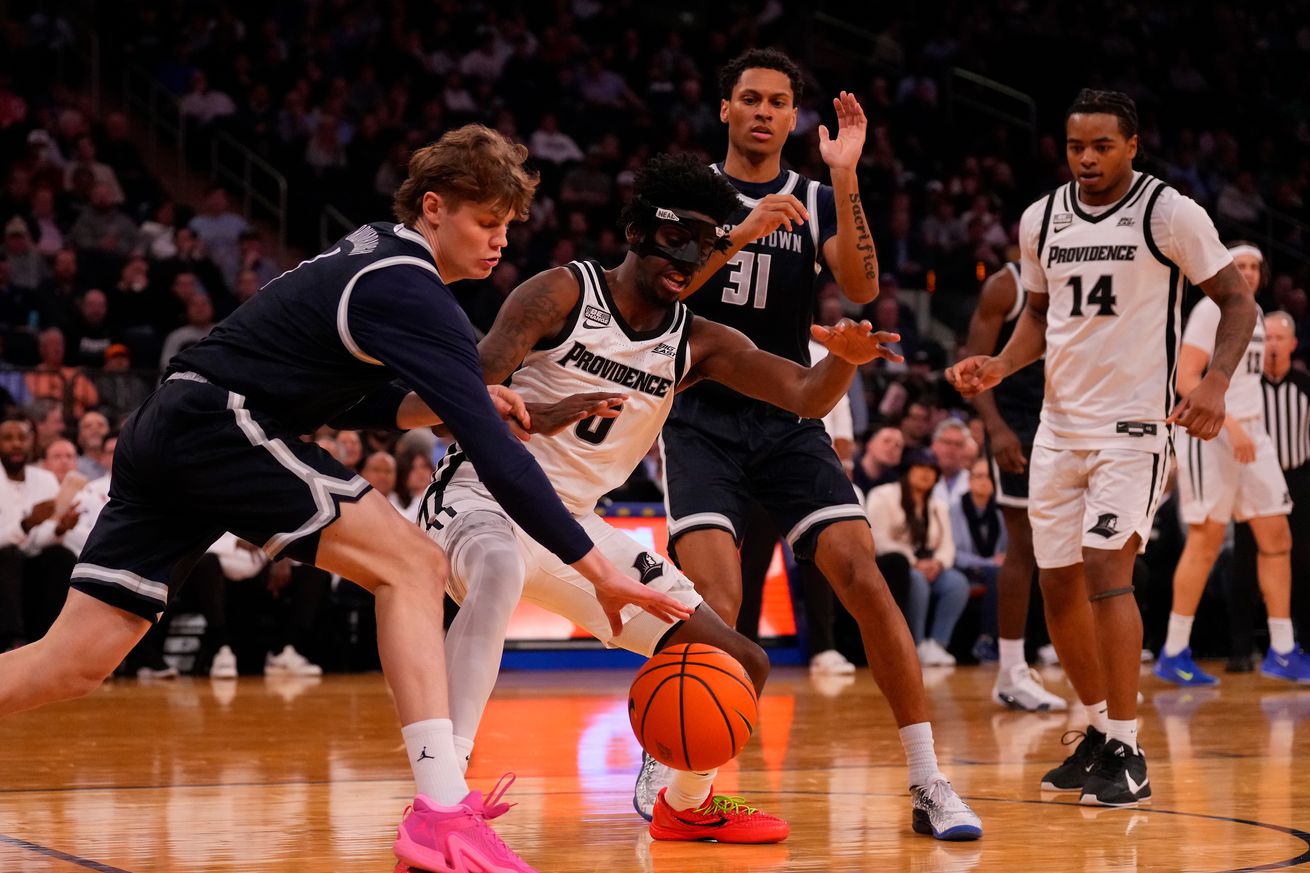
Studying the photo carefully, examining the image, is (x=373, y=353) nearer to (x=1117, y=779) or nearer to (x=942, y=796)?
(x=942, y=796)

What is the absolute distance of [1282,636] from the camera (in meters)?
10.6

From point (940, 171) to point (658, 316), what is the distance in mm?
15152

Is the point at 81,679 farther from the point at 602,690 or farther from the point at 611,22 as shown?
the point at 611,22

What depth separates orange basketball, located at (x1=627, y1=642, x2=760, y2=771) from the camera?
15.3ft

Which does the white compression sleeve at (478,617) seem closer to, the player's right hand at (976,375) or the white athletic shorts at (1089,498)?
the player's right hand at (976,375)

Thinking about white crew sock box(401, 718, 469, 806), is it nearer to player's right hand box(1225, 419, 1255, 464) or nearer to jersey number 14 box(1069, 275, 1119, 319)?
jersey number 14 box(1069, 275, 1119, 319)

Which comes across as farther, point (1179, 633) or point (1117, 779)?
point (1179, 633)

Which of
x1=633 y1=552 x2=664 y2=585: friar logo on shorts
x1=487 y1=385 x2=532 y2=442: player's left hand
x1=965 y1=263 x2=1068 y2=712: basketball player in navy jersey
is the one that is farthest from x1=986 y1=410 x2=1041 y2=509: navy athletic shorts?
x1=487 y1=385 x2=532 y2=442: player's left hand

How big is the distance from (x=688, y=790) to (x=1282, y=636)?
6693 mm

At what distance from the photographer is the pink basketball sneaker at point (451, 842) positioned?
3.87 metres

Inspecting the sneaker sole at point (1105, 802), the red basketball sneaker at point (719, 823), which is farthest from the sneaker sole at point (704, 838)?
the sneaker sole at point (1105, 802)

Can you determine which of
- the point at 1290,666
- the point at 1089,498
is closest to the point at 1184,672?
the point at 1290,666

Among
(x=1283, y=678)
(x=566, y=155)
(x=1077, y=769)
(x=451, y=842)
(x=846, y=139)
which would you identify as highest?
(x=566, y=155)

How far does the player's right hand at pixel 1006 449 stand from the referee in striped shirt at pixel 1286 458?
348cm
